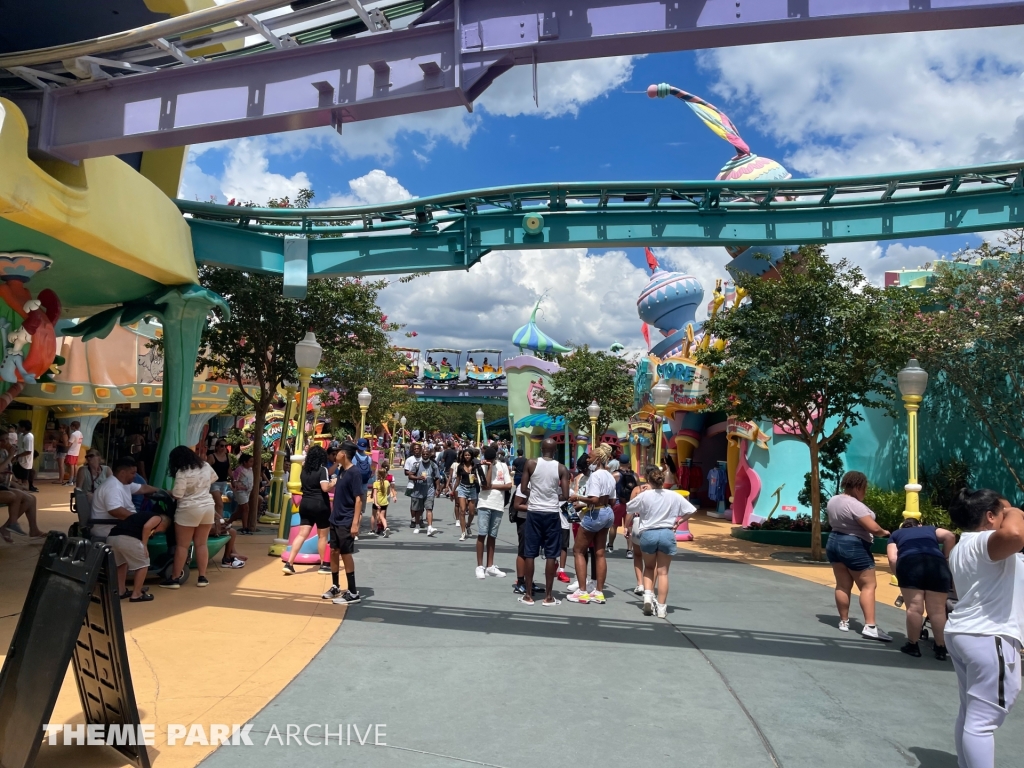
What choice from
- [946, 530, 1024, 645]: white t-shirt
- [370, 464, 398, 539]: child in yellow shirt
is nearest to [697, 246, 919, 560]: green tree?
[370, 464, 398, 539]: child in yellow shirt

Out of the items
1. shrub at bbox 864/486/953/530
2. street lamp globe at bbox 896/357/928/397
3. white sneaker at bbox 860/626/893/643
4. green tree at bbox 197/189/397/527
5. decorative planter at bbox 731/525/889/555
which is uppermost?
green tree at bbox 197/189/397/527

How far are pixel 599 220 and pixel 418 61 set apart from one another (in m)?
4.38

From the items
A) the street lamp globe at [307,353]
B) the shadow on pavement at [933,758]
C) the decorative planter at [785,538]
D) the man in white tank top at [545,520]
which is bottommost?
the decorative planter at [785,538]

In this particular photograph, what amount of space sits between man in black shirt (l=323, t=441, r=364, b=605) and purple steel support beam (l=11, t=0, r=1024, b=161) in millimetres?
3347

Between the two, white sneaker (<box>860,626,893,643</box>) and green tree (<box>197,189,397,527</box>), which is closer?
white sneaker (<box>860,626,893,643</box>)

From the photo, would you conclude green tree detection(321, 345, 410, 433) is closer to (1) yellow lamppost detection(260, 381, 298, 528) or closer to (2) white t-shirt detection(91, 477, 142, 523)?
(1) yellow lamppost detection(260, 381, 298, 528)

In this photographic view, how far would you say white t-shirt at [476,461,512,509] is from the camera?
8750mm

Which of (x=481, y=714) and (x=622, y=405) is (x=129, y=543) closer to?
(x=481, y=714)

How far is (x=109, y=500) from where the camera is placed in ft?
23.9

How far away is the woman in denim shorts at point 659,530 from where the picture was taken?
24.4ft

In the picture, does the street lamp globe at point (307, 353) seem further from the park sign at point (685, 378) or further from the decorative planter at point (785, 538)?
the park sign at point (685, 378)

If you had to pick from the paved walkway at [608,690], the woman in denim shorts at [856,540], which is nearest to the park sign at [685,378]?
the paved walkway at [608,690]

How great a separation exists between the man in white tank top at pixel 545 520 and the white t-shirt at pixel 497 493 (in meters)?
0.93

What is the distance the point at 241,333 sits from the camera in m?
12.9
